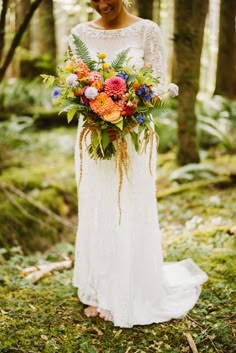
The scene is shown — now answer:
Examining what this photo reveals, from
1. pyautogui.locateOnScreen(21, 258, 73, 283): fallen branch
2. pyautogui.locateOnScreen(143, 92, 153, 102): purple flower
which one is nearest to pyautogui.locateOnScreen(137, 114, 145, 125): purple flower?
pyautogui.locateOnScreen(143, 92, 153, 102): purple flower

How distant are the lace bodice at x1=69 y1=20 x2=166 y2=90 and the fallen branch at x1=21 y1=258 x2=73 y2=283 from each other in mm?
2288

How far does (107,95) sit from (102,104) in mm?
70

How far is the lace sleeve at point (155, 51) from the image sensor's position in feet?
10.7

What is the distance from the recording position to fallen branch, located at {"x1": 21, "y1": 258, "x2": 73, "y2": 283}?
4359mm

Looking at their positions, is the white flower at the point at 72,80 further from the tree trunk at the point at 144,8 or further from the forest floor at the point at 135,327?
the tree trunk at the point at 144,8

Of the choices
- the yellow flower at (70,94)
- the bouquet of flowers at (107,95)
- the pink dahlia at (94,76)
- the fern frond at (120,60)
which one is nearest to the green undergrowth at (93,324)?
the bouquet of flowers at (107,95)

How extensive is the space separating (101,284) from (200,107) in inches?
241

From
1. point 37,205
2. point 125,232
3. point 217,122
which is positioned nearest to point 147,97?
point 125,232

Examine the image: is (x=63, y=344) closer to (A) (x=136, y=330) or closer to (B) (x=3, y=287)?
(A) (x=136, y=330)

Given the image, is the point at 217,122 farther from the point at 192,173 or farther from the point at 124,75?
the point at 124,75

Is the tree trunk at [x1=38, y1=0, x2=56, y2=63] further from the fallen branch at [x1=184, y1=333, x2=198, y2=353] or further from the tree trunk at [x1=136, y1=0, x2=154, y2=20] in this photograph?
the fallen branch at [x1=184, y1=333, x2=198, y2=353]

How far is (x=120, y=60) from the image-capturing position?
3000 millimetres

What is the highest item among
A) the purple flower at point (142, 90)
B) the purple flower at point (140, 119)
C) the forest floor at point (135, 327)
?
the purple flower at point (142, 90)

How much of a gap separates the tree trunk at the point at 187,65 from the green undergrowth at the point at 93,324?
2752 mm
